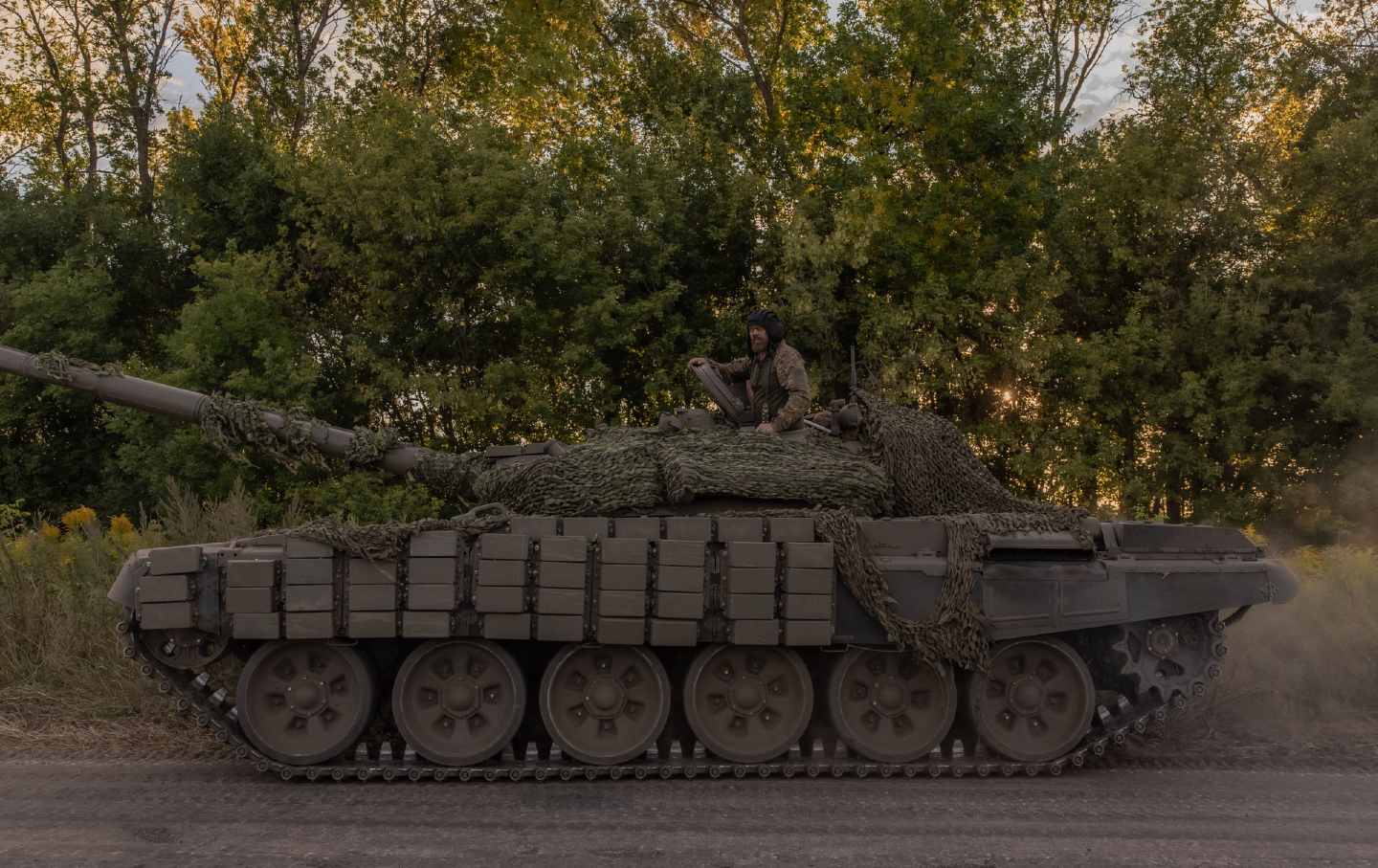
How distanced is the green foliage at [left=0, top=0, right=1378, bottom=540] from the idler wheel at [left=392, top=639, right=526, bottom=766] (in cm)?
1023

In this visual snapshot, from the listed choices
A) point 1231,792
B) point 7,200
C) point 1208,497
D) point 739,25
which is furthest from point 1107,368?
point 7,200

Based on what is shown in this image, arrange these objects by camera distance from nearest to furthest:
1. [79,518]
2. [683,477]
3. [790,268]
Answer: [683,477], [79,518], [790,268]

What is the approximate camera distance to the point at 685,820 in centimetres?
716

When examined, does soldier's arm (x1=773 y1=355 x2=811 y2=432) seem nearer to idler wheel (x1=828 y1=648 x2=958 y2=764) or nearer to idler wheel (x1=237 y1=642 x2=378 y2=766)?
idler wheel (x1=828 y1=648 x2=958 y2=764)

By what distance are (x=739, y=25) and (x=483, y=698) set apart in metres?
19.2

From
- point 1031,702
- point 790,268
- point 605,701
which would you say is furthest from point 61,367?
point 790,268

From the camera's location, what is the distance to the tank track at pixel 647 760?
8.08m

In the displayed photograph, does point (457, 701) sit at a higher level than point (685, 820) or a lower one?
higher

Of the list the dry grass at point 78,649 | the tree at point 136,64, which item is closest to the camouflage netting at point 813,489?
the dry grass at point 78,649

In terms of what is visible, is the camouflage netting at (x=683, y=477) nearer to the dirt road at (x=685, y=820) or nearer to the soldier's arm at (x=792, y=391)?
the soldier's arm at (x=792, y=391)

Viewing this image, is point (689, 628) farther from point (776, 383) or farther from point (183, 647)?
point (183, 647)

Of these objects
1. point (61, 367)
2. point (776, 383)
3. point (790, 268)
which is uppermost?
point (790, 268)

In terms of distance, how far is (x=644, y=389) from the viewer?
63.7 ft

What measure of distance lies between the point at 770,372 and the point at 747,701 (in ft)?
8.85
